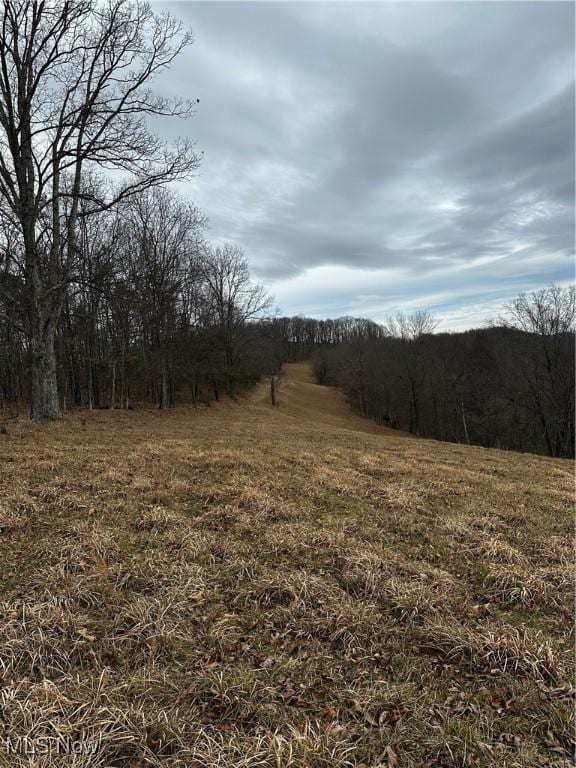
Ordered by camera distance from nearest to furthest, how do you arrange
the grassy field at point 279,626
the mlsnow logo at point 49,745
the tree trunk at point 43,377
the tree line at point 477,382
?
the mlsnow logo at point 49,745, the grassy field at point 279,626, the tree trunk at point 43,377, the tree line at point 477,382

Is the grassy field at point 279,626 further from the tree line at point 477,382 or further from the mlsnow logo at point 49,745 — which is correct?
the tree line at point 477,382

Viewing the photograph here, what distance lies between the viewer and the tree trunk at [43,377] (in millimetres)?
11207

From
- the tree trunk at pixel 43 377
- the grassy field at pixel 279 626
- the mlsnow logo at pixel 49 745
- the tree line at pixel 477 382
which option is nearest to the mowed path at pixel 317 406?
the tree line at pixel 477 382

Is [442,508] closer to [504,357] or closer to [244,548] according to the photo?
[244,548]

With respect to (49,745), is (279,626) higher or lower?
lower

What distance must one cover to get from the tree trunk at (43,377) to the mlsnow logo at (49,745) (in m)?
11.1

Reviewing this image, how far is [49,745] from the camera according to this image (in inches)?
71.6

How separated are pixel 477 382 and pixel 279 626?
41370mm

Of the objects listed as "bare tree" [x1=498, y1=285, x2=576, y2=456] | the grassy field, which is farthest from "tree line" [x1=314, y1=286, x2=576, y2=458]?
the grassy field

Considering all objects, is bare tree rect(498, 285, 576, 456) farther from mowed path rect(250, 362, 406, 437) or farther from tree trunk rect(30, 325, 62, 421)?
tree trunk rect(30, 325, 62, 421)

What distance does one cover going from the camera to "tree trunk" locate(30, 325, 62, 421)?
441 inches

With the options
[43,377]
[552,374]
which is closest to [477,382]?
[552,374]

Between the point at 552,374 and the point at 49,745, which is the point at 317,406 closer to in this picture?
the point at 552,374

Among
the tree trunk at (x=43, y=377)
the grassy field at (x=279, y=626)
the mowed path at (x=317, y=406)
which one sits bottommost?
the mowed path at (x=317, y=406)
